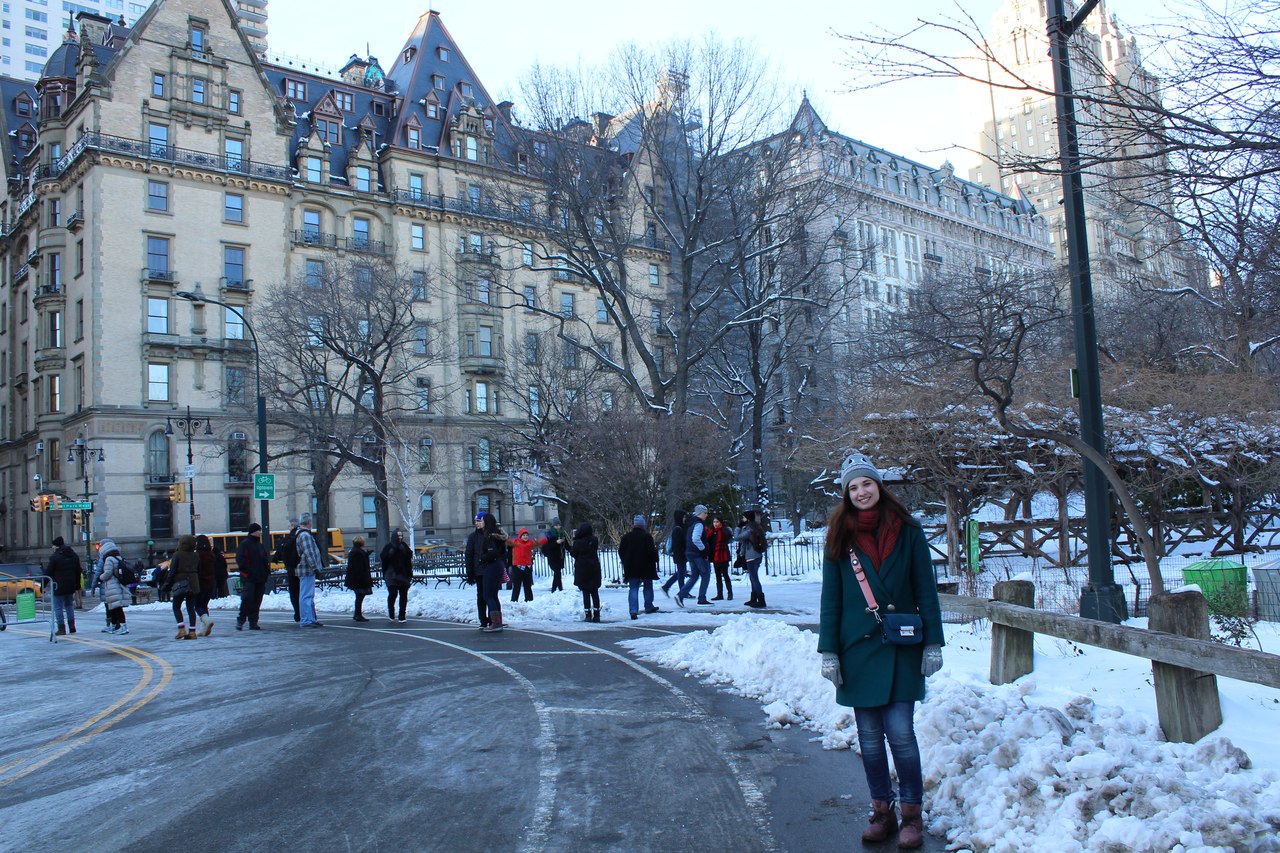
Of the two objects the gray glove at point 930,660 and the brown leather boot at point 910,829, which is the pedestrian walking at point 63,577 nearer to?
the brown leather boot at point 910,829

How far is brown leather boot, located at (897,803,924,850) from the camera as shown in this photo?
5.21 m

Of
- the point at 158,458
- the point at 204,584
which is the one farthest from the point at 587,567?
the point at 158,458

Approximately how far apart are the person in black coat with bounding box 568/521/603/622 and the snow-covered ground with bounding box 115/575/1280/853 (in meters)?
8.49

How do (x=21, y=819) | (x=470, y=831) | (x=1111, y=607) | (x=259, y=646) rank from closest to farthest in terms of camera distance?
(x=470, y=831)
(x=21, y=819)
(x=1111, y=607)
(x=259, y=646)

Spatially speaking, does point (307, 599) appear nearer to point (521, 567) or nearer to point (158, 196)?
point (521, 567)

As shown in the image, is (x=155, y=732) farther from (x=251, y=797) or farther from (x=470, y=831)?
(x=470, y=831)

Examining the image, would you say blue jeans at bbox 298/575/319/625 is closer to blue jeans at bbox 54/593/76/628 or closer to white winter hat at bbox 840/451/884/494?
blue jeans at bbox 54/593/76/628

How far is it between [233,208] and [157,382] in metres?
10.7

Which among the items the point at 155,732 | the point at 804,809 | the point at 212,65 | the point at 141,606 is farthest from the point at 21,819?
the point at 212,65

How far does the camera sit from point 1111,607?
35.0ft

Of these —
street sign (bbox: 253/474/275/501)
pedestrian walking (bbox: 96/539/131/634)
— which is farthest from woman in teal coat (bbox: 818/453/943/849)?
street sign (bbox: 253/474/275/501)

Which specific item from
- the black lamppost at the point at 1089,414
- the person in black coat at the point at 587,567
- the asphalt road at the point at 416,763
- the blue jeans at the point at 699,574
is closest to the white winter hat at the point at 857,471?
the asphalt road at the point at 416,763

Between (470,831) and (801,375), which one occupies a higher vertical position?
(801,375)

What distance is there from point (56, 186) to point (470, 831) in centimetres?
6185
